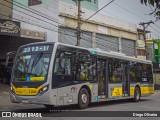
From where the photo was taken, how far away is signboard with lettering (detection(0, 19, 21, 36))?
2481cm

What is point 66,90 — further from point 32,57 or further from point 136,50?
point 136,50

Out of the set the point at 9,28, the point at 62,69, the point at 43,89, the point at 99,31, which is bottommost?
the point at 43,89

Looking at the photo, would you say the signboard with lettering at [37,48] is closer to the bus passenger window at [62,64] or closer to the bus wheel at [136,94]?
the bus passenger window at [62,64]

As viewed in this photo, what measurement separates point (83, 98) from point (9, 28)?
13695 millimetres

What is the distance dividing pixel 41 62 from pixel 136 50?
34186mm

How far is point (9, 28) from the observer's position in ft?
83.1

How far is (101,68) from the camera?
52.4 ft

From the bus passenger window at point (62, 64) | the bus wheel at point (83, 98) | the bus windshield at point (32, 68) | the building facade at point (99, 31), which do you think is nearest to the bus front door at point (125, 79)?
the bus wheel at point (83, 98)

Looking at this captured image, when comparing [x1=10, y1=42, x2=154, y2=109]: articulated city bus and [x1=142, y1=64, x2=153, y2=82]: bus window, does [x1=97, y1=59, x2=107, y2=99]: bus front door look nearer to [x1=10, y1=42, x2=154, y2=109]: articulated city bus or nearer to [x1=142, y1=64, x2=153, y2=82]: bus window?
[x1=10, y1=42, x2=154, y2=109]: articulated city bus

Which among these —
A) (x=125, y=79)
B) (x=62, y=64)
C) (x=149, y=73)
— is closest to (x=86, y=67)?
(x=62, y=64)

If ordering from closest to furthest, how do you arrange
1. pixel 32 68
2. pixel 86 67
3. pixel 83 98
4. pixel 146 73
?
pixel 32 68 → pixel 83 98 → pixel 86 67 → pixel 146 73

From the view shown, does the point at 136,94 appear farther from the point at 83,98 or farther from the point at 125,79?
the point at 83,98

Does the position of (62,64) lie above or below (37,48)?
below

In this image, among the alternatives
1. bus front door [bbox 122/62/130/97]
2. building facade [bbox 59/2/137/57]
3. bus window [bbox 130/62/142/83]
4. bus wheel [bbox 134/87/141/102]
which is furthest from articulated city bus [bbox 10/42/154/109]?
building facade [bbox 59/2/137/57]
